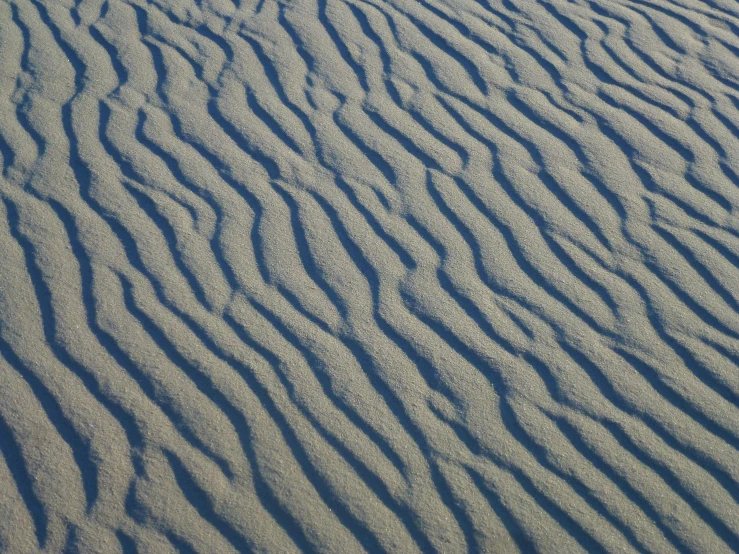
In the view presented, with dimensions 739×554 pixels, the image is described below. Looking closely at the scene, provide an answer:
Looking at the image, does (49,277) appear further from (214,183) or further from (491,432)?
(491,432)

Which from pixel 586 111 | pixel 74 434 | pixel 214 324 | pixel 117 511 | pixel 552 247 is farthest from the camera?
pixel 586 111

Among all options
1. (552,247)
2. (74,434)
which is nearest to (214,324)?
(74,434)

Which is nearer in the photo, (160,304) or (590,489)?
(590,489)

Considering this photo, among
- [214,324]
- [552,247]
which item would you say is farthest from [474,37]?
[214,324]

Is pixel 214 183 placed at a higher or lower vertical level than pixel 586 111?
lower

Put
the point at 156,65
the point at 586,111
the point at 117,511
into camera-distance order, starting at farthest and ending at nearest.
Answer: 1. the point at 156,65
2. the point at 586,111
3. the point at 117,511

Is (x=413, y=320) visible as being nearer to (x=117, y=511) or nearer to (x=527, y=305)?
(x=527, y=305)

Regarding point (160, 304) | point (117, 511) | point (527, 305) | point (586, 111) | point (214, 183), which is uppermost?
point (586, 111)
